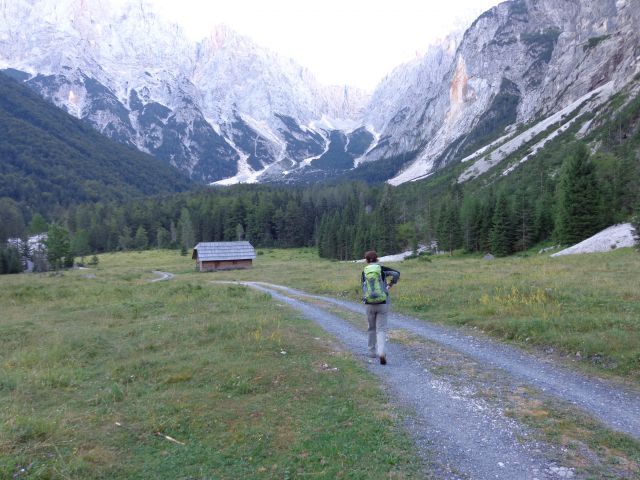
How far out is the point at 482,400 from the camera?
331 inches

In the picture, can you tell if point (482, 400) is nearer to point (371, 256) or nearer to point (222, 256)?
point (371, 256)

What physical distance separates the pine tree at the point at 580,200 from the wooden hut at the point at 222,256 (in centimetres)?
5539

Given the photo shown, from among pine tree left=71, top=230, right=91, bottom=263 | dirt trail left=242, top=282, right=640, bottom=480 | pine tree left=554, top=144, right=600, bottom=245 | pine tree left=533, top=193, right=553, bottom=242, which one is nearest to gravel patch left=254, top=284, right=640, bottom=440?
dirt trail left=242, top=282, right=640, bottom=480

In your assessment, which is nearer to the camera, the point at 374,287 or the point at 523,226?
the point at 374,287

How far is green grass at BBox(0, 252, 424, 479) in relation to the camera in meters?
6.30

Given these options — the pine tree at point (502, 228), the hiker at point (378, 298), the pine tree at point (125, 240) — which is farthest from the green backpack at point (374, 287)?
the pine tree at point (125, 240)

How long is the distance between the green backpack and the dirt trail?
6.23 ft

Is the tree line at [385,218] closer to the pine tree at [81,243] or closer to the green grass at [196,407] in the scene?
the pine tree at [81,243]

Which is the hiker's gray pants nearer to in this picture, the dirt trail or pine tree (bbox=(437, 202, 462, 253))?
the dirt trail

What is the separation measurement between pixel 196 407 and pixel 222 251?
68.8 m

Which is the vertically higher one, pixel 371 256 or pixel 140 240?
pixel 140 240

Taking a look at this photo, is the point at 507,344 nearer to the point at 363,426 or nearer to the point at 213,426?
the point at 363,426

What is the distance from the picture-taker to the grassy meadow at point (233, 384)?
643 centimetres

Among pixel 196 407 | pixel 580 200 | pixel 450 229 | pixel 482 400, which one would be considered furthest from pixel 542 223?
pixel 196 407
